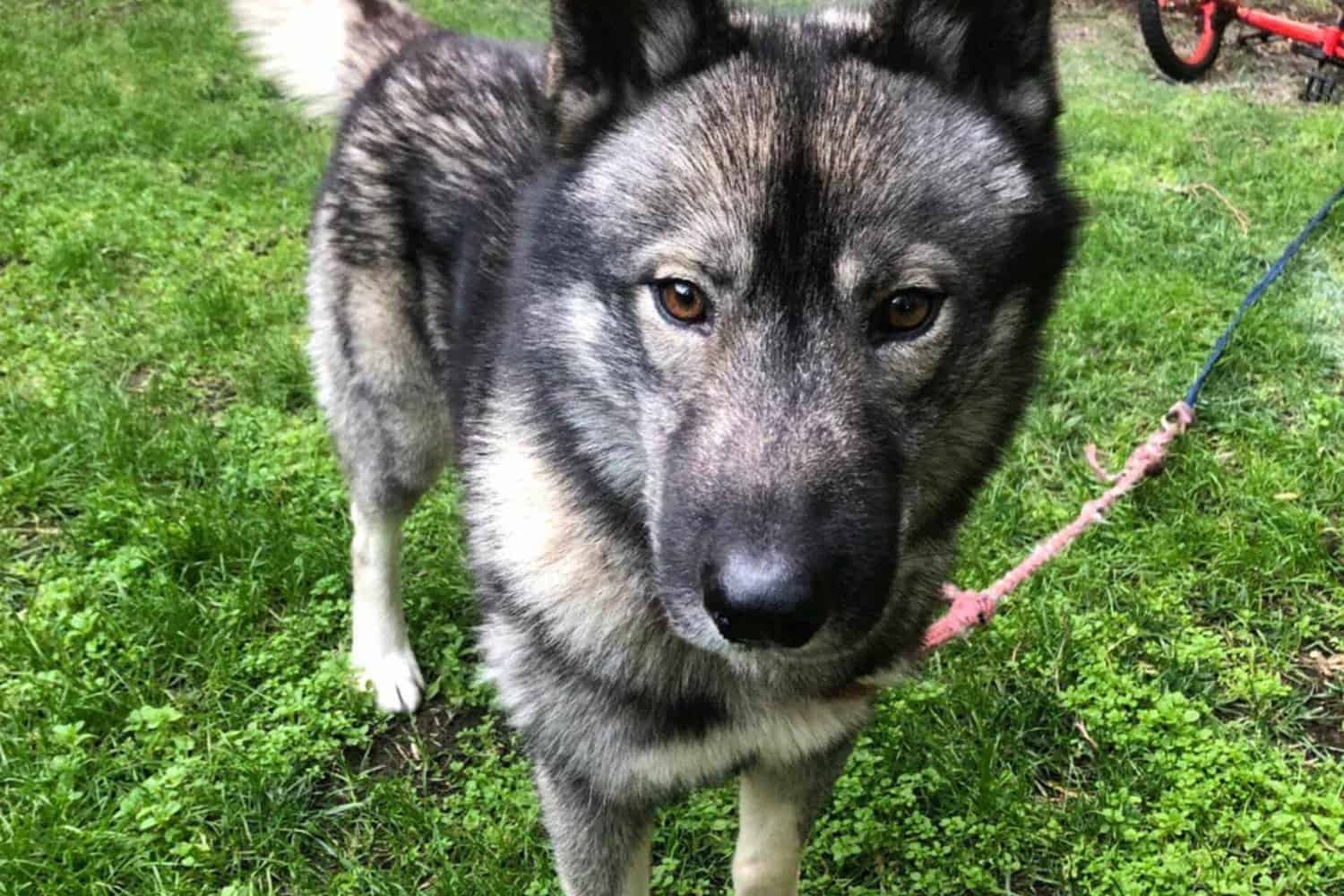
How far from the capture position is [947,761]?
2691mm

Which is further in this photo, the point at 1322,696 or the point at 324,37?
the point at 324,37

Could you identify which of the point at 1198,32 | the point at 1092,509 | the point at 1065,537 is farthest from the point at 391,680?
the point at 1198,32

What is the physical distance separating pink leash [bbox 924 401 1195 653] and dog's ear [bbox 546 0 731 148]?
4.08 ft

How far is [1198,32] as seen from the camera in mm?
10688

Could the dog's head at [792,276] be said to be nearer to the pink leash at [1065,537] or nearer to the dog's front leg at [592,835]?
the dog's front leg at [592,835]

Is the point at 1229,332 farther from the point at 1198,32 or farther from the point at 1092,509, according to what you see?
the point at 1198,32

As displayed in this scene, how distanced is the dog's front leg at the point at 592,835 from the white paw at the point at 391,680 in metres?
0.90

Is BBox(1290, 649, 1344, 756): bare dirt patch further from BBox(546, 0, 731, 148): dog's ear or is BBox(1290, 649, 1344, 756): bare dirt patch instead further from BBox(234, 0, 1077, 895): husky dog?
BBox(546, 0, 731, 148): dog's ear

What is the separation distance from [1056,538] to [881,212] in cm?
184

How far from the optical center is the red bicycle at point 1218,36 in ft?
28.9

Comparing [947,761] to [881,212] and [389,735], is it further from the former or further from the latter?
[881,212]

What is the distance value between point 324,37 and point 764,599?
2.64m

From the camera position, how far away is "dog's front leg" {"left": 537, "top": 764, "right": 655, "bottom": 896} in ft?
6.70

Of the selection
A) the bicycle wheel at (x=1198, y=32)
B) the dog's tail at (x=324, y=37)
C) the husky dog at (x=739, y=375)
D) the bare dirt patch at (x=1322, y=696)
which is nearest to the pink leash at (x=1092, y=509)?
the husky dog at (x=739, y=375)
